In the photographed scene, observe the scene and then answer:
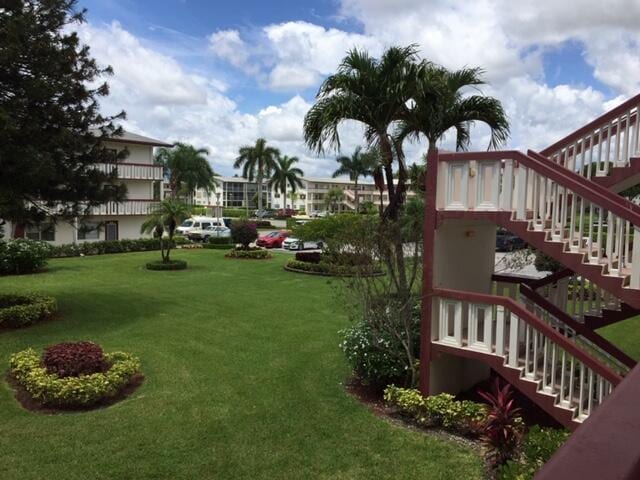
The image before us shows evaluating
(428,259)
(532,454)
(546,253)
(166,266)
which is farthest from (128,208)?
(532,454)

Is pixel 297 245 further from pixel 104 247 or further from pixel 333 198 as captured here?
pixel 333 198

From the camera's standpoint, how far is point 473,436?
6352mm

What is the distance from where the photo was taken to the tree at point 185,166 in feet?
176

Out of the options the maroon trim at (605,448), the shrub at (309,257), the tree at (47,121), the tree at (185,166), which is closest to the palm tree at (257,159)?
the tree at (185,166)

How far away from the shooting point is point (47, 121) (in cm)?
1151

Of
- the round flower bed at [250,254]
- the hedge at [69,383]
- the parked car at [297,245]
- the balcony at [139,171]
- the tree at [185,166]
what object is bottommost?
the hedge at [69,383]

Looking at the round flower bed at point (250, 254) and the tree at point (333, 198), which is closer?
the round flower bed at point (250, 254)

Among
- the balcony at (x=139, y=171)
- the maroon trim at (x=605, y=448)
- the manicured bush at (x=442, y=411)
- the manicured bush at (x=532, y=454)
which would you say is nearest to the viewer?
the maroon trim at (x=605, y=448)

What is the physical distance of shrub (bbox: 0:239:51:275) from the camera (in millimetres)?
19281

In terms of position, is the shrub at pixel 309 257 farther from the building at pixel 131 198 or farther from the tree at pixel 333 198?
the tree at pixel 333 198

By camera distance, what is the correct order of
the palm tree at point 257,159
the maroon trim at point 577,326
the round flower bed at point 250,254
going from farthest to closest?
the palm tree at point 257,159, the round flower bed at point 250,254, the maroon trim at point 577,326

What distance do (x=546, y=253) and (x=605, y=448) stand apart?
5.37 meters

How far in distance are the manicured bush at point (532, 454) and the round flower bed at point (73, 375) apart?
5531mm

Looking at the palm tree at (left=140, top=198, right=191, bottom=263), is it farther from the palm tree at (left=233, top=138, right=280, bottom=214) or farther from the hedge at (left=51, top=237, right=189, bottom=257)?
the palm tree at (left=233, top=138, right=280, bottom=214)
